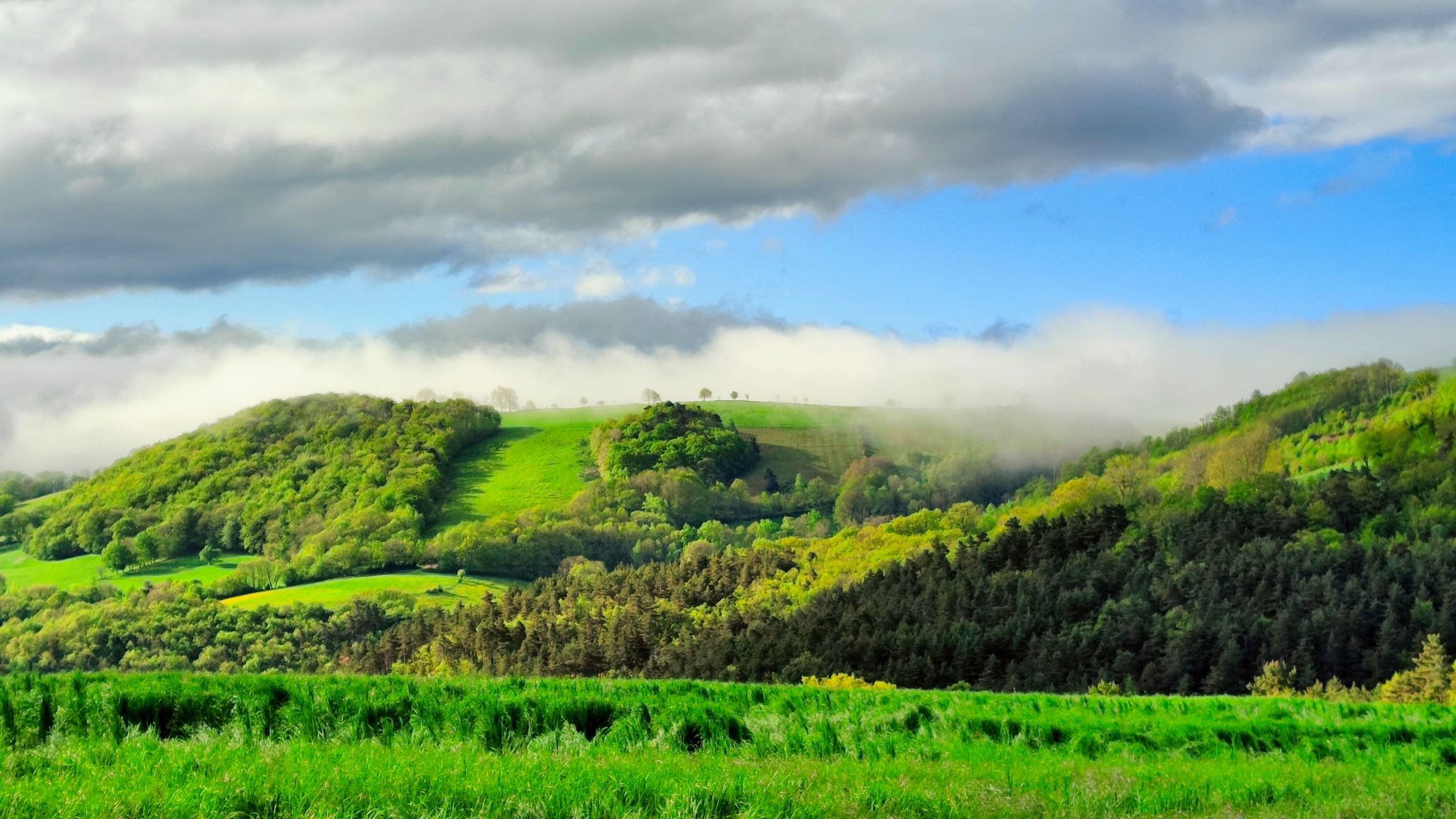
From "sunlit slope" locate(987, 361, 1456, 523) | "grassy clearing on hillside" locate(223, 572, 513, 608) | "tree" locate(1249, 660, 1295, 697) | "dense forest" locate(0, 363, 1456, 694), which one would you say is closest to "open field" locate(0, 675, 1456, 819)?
"tree" locate(1249, 660, 1295, 697)

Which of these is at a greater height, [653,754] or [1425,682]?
[653,754]

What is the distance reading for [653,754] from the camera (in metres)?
12.5

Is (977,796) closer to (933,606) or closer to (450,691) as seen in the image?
(450,691)

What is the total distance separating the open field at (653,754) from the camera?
9.31 m

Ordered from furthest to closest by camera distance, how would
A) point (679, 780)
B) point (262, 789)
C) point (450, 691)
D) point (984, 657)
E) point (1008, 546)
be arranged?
point (1008, 546), point (984, 657), point (450, 691), point (679, 780), point (262, 789)

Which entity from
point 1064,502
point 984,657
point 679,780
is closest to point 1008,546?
Result: point 984,657

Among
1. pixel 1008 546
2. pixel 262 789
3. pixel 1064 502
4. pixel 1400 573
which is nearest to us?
pixel 262 789

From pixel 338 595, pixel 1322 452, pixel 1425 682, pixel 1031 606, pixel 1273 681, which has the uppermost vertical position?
pixel 1322 452

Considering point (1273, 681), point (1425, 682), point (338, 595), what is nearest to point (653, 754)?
point (1425, 682)

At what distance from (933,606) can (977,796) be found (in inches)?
4179

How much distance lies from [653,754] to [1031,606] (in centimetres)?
10477

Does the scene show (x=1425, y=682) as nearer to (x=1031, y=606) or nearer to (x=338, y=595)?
(x=1031, y=606)

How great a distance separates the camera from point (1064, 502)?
176 metres

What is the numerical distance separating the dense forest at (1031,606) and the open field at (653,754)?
71.3 meters
